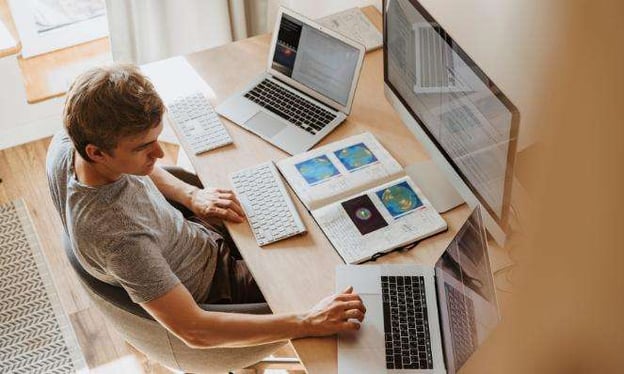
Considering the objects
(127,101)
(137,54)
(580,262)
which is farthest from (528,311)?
(137,54)

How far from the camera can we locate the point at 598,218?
0.36ft

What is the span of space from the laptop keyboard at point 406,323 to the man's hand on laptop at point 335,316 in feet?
0.23

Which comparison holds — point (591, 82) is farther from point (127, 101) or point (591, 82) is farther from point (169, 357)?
point (169, 357)

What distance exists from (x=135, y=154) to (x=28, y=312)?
1.31 metres

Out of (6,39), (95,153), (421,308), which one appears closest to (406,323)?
(421,308)

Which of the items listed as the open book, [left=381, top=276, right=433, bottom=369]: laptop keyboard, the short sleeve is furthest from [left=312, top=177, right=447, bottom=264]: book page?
the short sleeve

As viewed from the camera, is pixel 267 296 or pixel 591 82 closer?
pixel 591 82

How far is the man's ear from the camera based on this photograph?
1390 millimetres

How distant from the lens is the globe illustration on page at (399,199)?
5.69 feet

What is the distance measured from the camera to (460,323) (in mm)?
1377

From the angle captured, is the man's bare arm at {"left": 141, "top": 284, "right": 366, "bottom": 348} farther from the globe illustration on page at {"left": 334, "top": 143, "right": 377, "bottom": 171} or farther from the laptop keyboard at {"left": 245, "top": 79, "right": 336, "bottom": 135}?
the laptop keyboard at {"left": 245, "top": 79, "right": 336, "bottom": 135}

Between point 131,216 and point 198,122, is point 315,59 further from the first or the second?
point 131,216

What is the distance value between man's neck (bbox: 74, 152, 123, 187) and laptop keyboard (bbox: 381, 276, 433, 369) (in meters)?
0.62

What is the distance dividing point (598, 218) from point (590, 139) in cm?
1
